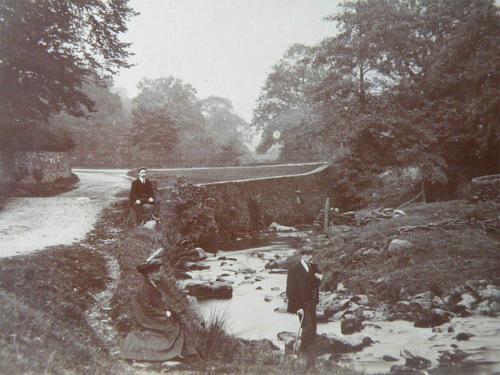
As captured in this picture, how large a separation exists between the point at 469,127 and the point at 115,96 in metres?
38.5

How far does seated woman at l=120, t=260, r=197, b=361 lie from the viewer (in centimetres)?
667

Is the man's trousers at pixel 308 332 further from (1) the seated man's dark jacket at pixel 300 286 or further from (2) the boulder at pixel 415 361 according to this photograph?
(2) the boulder at pixel 415 361

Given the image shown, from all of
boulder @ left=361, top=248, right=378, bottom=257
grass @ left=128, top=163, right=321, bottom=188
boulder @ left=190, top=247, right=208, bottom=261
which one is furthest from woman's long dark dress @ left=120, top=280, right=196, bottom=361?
grass @ left=128, top=163, right=321, bottom=188

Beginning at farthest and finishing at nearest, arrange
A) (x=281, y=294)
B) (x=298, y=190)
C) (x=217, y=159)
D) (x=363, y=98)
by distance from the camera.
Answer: (x=217, y=159), (x=298, y=190), (x=363, y=98), (x=281, y=294)

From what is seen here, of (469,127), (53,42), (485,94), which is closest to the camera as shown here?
(485,94)

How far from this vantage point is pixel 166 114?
37.8 m

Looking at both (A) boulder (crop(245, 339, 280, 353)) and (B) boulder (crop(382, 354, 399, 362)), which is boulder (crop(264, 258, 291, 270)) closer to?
(A) boulder (crop(245, 339, 280, 353))

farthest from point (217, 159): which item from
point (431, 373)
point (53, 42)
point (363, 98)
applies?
point (431, 373)

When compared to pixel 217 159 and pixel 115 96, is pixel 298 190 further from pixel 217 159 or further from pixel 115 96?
pixel 115 96

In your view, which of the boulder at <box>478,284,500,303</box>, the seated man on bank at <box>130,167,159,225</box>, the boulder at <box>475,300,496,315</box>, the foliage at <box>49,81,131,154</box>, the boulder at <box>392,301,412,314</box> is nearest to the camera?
the boulder at <box>475,300,496,315</box>

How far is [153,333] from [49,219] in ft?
28.9

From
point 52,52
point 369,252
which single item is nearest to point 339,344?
point 369,252

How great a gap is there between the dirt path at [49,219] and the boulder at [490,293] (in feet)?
29.4

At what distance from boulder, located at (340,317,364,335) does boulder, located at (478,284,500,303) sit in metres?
2.38
